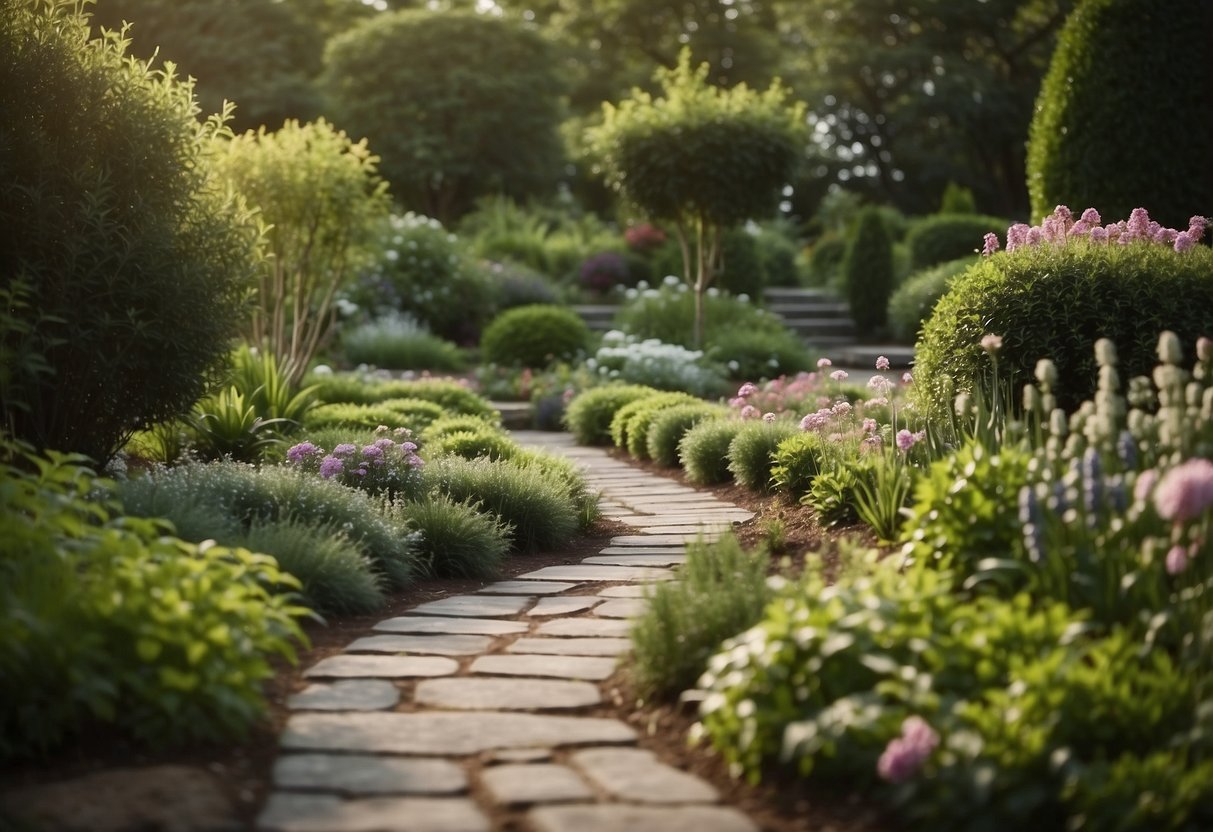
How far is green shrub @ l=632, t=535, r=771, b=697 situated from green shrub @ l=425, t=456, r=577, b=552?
8.14 ft

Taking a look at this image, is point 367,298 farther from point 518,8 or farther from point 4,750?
point 518,8

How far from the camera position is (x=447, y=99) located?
28.2 meters

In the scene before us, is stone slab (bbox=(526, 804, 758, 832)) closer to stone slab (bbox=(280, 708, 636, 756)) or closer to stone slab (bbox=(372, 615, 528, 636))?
stone slab (bbox=(280, 708, 636, 756))

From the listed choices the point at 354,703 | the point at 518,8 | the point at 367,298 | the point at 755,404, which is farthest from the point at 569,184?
the point at 354,703

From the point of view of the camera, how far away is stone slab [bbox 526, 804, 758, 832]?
2.84 metres

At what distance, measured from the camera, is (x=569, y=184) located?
35438 millimetres

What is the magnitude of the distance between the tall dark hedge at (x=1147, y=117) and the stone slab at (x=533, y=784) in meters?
7.26

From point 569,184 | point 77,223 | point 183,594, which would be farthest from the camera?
point 569,184

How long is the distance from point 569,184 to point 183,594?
3268 cm

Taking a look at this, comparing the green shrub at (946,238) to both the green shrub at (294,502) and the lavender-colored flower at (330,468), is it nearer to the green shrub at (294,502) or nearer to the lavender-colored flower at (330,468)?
the lavender-colored flower at (330,468)

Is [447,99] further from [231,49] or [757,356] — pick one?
[757,356]

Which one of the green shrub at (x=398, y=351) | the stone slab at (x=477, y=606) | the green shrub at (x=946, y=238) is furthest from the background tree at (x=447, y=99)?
the stone slab at (x=477, y=606)

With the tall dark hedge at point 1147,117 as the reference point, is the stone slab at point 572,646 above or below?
below

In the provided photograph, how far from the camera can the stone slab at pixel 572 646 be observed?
4281 millimetres
